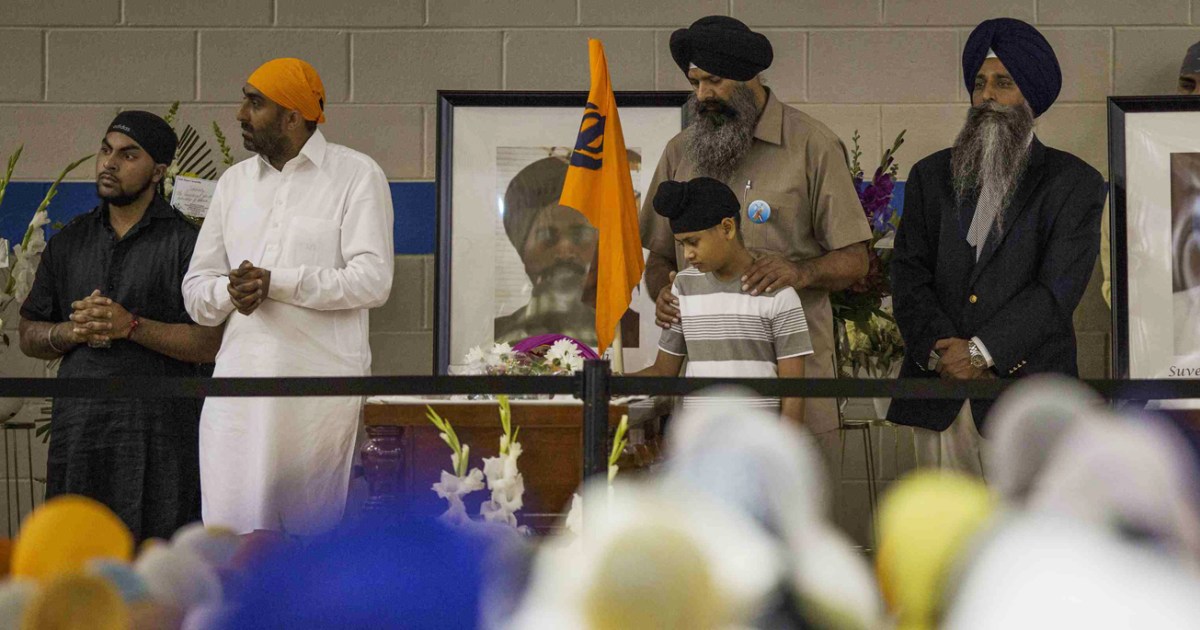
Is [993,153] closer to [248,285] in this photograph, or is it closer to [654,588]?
[248,285]

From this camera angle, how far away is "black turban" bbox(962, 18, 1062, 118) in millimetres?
2705

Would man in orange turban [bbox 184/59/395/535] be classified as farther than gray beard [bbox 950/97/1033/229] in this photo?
Yes

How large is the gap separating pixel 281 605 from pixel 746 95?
1.83 meters

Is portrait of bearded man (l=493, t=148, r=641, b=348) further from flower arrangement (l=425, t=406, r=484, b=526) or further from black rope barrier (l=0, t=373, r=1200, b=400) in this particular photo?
black rope barrier (l=0, t=373, r=1200, b=400)

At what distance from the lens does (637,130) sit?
12.5 ft

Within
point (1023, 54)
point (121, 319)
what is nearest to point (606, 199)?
point (1023, 54)

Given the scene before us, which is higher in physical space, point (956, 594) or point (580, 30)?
point (580, 30)

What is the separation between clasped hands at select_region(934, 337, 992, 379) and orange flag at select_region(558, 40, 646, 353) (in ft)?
2.37

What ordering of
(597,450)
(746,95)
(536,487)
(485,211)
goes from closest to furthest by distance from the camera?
1. (597,450)
2. (536,487)
3. (746,95)
4. (485,211)

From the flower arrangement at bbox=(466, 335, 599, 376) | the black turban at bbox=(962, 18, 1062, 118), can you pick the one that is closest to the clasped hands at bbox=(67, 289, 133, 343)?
the flower arrangement at bbox=(466, 335, 599, 376)

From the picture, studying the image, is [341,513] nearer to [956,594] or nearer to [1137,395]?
[956,594]

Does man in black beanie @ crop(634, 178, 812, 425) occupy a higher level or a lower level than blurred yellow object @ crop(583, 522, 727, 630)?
higher

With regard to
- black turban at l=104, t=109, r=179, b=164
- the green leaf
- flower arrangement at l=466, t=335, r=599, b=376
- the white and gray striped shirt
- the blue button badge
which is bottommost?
the green leaf

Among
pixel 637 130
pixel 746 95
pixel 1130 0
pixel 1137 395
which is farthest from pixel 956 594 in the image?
pixel 1130 0
